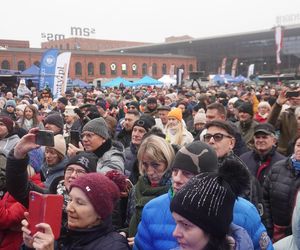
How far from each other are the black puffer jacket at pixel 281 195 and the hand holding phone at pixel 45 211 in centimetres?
242

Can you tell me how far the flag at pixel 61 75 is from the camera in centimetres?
1641

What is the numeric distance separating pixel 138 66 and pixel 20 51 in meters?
19.6

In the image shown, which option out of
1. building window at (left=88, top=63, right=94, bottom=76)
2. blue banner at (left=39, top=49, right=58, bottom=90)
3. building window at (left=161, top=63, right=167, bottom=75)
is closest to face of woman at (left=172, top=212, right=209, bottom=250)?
blue banner at (left=39, top=49, right=58, bottom=90)

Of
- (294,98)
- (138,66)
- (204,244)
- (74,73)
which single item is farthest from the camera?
(138,66)

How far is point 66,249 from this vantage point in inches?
97.2

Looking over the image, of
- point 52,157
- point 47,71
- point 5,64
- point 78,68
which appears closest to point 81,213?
point 52,157

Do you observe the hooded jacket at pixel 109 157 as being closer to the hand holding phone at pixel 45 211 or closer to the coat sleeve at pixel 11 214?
the coat sleeve at pixel 11 214

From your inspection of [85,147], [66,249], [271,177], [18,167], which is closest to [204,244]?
[66,249]

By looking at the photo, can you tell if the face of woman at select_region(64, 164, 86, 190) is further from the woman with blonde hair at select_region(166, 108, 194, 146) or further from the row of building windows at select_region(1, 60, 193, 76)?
the row of building windows at select_region(1, 60, 193, 76)

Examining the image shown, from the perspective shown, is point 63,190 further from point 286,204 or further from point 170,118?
point 170,118

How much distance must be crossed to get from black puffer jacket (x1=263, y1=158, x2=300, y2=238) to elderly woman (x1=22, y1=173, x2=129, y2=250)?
1.94 m

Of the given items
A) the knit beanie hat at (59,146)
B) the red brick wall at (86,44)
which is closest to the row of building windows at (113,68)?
the red brick wall at (86,44)

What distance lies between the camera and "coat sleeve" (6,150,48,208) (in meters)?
2.92

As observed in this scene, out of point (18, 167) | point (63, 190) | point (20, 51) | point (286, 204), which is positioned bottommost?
point (286, 204)
